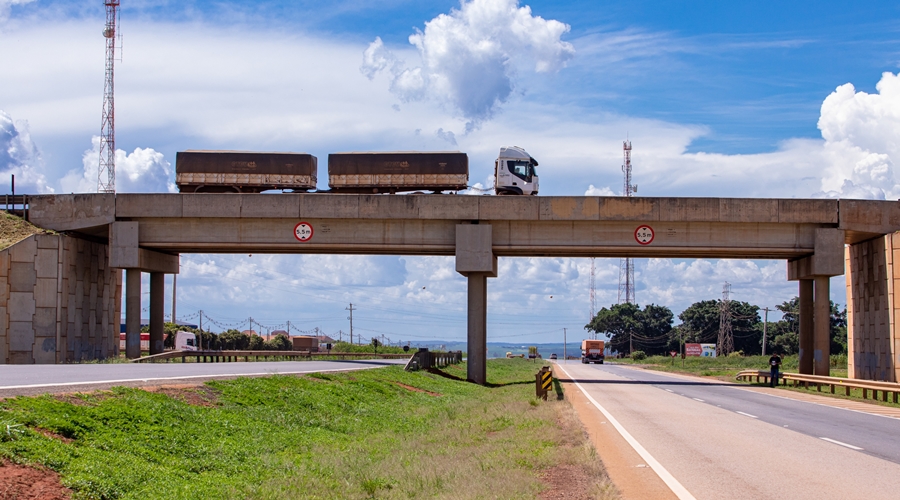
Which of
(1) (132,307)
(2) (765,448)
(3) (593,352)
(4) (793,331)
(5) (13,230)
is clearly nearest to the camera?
(2) (765,448)

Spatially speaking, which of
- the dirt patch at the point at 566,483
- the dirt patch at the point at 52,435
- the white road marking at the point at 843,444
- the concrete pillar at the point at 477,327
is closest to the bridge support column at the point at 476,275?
the concrete pillar at the point at 477,327

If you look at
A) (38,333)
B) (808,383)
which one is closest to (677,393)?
(808,383)

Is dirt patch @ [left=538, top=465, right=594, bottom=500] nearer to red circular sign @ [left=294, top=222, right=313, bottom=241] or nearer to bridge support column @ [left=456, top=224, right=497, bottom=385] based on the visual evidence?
bridge support column @ [left=456, top=224, right=497, bottom=385]

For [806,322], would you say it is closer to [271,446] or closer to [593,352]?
[271,446]

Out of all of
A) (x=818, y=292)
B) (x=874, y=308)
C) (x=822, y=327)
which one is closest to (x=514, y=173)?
(x=818, y=292)

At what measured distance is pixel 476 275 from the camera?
41.7m

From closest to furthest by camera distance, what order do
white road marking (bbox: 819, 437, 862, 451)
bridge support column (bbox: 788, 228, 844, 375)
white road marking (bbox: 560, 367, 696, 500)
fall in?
white road marking (bbox: 560, 367, 696, 500) → white road marking (bbox: 819, 437, 862, 451) → bridge support column (bbox: 788, 228, 844, 375)

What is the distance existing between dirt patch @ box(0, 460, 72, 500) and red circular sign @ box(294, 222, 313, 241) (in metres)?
32.7

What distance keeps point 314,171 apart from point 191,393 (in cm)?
2784

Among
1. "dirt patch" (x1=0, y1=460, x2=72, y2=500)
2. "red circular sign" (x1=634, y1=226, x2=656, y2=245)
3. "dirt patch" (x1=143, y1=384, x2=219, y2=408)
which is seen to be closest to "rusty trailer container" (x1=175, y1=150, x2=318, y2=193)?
"red circular sign" (x1=634, y1=226, x2=656, y2=245)

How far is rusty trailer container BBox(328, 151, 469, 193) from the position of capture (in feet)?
144

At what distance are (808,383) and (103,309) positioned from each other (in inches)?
1436

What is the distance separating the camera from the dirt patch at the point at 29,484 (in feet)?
28.0

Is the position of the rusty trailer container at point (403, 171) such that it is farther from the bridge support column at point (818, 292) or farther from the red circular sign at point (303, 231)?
the bridge support column at point (818, 292)
